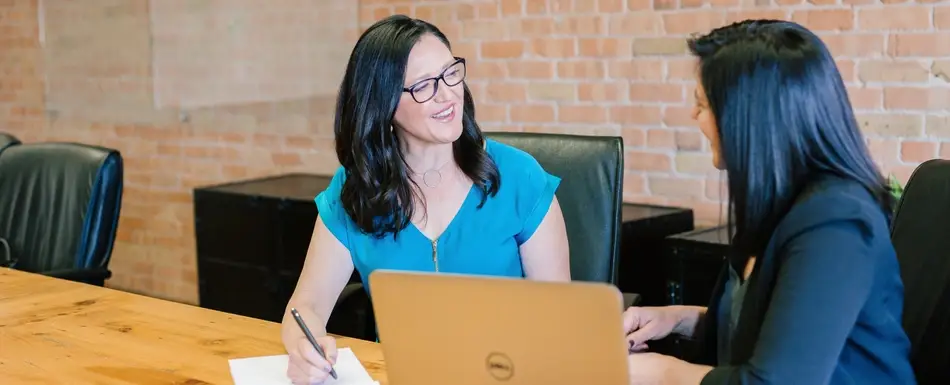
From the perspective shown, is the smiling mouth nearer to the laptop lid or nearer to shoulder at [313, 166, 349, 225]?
shoulder at [313, 166, 349, 225]

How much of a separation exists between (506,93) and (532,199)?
4.70ft

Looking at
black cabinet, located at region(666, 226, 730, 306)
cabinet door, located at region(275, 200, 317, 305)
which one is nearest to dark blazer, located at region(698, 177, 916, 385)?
black cabinet, located at region(666, 226, 730, 306)

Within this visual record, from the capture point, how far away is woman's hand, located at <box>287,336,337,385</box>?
1.61 meters

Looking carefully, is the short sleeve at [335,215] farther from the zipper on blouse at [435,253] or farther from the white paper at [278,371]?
the white paper at [278,371]

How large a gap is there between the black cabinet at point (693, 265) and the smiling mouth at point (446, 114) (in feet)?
3.08

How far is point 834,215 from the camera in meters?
1.23

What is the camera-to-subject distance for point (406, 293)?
125 centimetres

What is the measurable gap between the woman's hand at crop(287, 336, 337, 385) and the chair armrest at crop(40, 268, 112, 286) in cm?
116

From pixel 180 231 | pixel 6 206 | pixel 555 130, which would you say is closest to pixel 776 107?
pixel 555 130

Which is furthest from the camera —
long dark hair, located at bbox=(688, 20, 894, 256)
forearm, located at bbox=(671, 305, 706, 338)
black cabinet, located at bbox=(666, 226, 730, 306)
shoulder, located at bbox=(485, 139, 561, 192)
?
black cabinet, located at bbox=(666, 226, 730, 306)

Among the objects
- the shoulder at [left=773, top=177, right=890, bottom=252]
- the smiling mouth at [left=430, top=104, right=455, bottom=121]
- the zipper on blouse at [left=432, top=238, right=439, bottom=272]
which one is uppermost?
the smiling mouth at [left=430, top=104, right=455, bottom=121]

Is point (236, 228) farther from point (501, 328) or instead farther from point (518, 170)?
point (501, 328)

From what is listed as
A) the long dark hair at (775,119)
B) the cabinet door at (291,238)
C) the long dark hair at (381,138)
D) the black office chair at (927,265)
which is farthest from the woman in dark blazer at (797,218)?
the cabinet door at (291,238)

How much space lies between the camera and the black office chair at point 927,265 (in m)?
1.52
